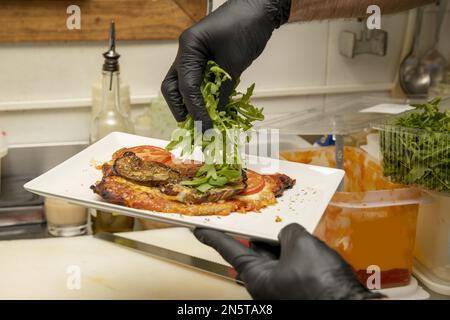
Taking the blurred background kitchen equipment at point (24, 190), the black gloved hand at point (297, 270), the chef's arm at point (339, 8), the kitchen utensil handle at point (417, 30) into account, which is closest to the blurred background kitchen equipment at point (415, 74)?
the kitchen utensil handle at point (417, 30)

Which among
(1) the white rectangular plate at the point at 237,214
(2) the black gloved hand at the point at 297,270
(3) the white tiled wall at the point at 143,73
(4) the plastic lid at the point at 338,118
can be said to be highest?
(3) the white tiled wall at the point at 143,73

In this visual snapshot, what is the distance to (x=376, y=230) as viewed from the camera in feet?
3.93

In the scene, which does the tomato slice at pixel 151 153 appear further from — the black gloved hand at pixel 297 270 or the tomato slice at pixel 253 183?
the black gloved hand at pixel 297 270

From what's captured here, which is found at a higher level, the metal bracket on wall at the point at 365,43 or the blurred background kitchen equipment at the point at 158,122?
the metal bracket on wall at the point at 365,43

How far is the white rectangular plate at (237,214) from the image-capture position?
980 millimetres

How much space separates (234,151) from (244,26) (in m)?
0.24

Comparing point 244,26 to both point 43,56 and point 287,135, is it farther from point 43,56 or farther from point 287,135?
point 43,56

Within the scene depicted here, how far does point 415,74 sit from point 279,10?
2.65 feet

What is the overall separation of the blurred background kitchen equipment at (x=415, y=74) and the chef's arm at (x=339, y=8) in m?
0.39

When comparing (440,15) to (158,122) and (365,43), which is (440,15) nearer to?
(365,43)

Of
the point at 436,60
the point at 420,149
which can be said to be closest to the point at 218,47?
the point at 420,149
